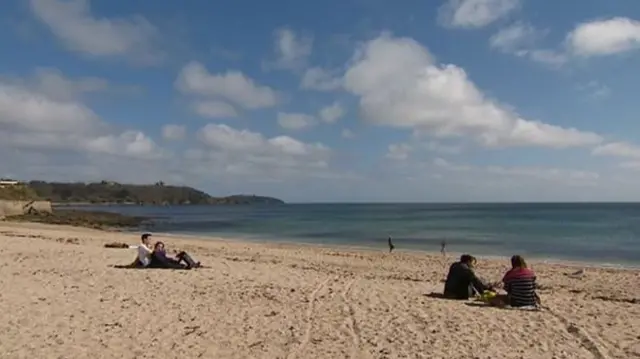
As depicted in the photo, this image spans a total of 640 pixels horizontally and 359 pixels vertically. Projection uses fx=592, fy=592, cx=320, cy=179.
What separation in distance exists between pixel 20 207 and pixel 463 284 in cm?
7188

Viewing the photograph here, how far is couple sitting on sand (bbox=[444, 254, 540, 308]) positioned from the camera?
1094cm

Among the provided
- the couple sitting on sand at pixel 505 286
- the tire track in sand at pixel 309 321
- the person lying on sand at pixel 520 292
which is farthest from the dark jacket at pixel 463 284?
the tire track in sand at pixel 309 321

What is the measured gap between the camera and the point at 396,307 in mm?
10570

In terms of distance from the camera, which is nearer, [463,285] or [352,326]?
[352,326]

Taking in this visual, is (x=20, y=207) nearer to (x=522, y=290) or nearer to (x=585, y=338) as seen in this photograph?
(x=522, y=290)

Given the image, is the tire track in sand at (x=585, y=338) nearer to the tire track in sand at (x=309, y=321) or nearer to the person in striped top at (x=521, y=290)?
the person in striped top at (x=521, y=290)


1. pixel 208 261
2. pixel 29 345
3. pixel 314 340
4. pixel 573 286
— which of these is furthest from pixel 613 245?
pixel 29 345

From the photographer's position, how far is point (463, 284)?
11836mm

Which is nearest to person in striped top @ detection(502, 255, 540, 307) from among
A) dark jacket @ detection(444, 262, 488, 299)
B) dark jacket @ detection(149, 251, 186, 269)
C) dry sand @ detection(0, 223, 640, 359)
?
dry sand @ detection(0, 223, 640, 359)

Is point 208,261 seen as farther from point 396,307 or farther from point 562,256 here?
point 562,256

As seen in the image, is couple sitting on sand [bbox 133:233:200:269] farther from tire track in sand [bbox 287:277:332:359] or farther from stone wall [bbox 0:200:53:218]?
stone wall [bbox 0:200:53:218]

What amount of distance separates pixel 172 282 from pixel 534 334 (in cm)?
778

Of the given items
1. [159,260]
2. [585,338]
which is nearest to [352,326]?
[585,338]

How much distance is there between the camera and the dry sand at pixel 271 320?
770 cm
